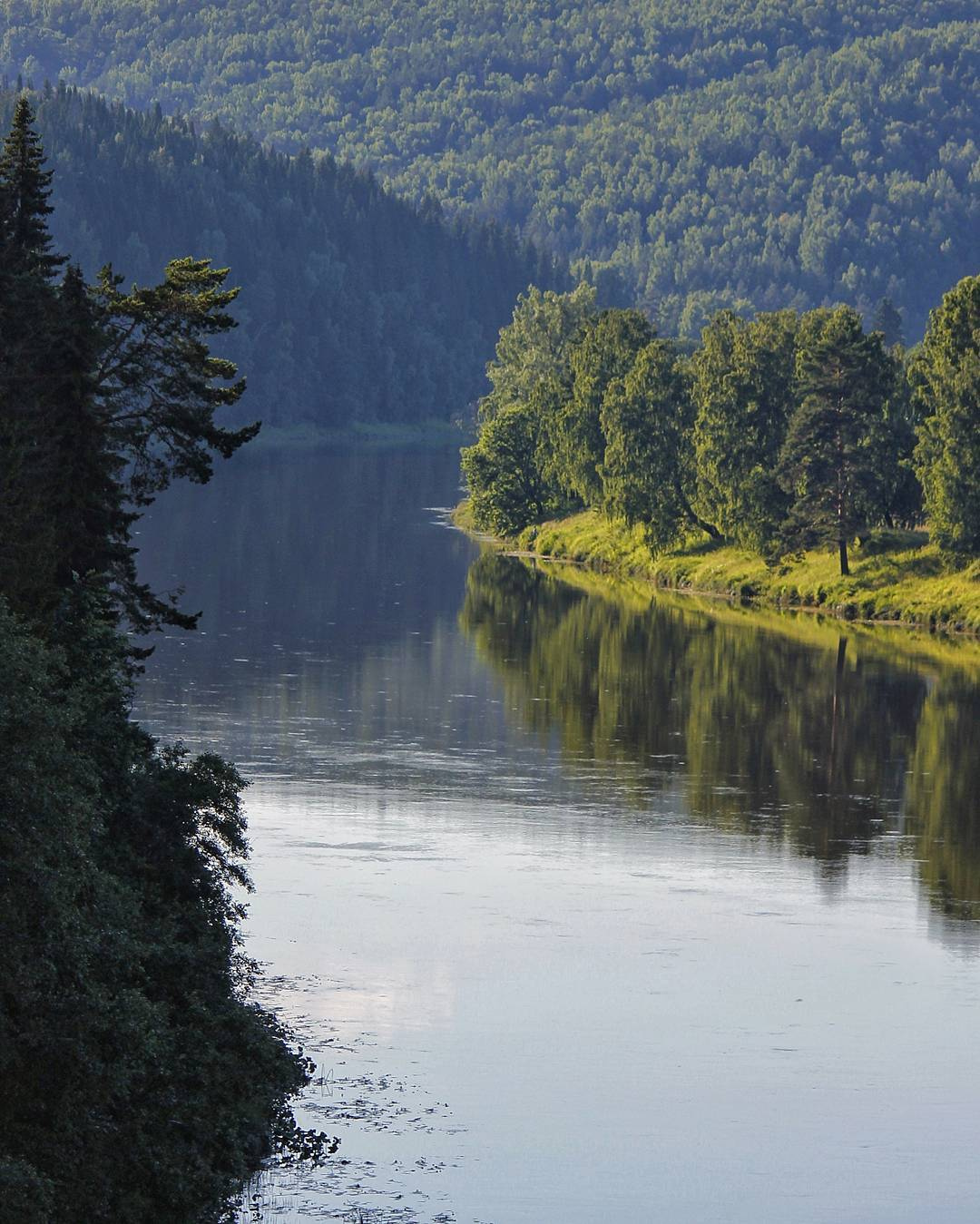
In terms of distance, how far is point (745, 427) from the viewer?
4331 inches

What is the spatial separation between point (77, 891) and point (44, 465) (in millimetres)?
12298

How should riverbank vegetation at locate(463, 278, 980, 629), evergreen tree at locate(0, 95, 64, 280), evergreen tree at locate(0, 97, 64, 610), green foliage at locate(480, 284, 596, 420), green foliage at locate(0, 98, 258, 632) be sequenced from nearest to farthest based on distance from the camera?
evergreen tree at locate(0, 97, 64, 610)
green foliage at locate(0, 98, 258, 632)
evergreen tree at locate(0, 95, 64, 280)
riverbank vegetation at locate(463, 278, 980, 629)
green foliage at locate(480, 284, 596, 420)

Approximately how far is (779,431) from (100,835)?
82.5 meters

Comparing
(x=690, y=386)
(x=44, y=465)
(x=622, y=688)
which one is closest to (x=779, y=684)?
(x=622, y=688)

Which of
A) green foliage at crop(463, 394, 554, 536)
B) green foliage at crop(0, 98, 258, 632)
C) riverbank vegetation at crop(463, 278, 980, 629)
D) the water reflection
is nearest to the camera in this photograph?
green foliage at crop(0, 98, 258, 632)

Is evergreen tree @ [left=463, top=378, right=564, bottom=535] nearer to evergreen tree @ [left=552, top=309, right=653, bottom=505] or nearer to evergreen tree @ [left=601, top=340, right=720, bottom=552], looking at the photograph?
evergreen tree @ [left=552, top=309, right=653, bottom=505]

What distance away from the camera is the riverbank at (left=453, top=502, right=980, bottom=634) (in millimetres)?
98750

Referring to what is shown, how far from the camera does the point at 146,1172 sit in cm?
2639

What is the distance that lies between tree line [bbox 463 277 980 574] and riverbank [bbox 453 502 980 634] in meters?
1.20

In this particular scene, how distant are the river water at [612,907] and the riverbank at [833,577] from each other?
3.95 metres

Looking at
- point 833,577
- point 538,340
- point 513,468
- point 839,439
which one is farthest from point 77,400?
point 538,340

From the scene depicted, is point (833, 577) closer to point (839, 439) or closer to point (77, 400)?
point (839, 439)

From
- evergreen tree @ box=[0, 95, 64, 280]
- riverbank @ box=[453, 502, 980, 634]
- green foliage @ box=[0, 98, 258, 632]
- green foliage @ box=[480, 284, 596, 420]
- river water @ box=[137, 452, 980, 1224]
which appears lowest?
river water @ box=[137, 452, 980, 1224]

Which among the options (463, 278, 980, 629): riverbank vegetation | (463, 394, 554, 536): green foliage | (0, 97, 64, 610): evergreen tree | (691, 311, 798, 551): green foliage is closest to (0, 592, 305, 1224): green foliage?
(0, 97, 64, 610): evergreen tree
